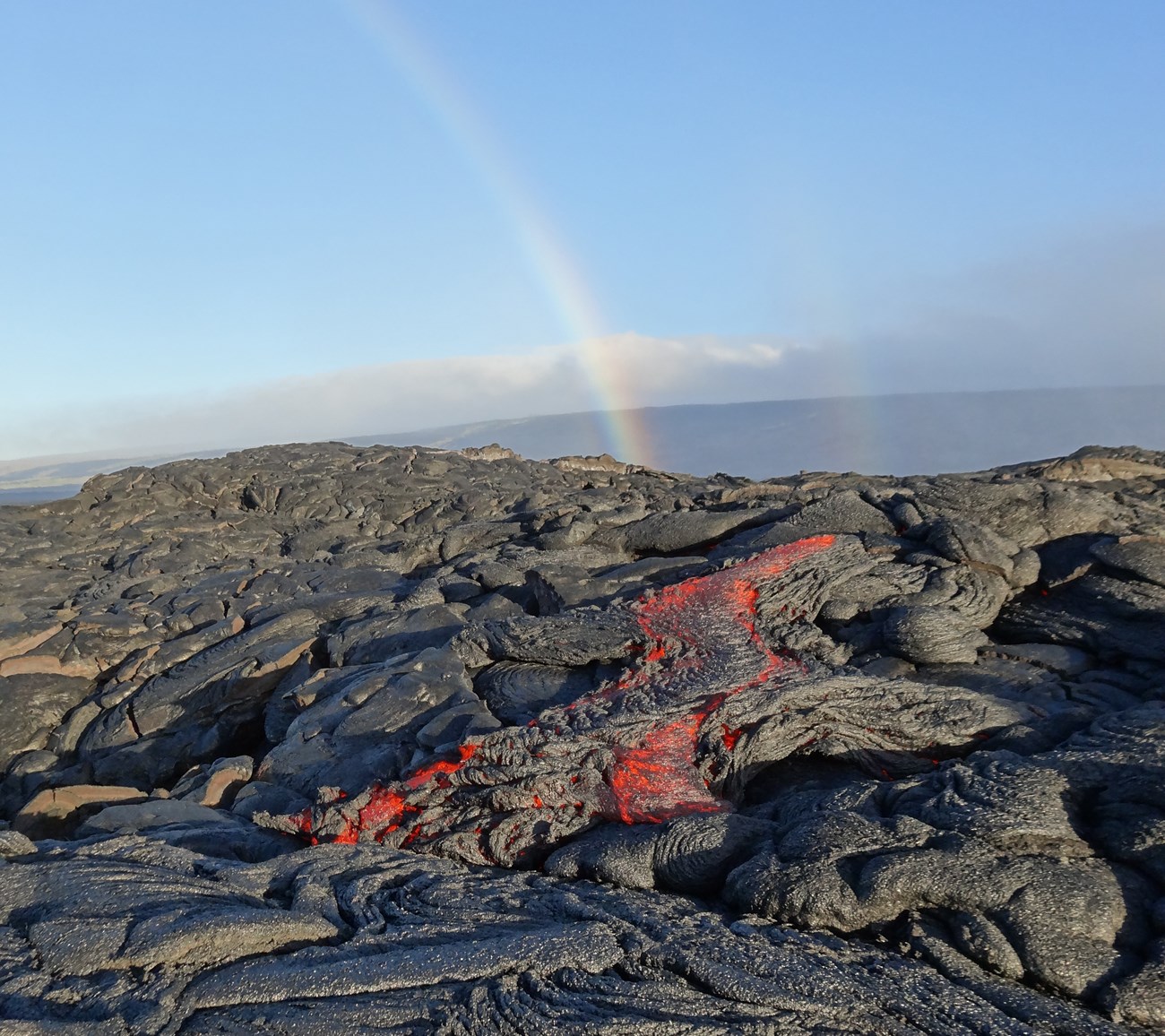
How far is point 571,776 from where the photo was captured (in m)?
5.63

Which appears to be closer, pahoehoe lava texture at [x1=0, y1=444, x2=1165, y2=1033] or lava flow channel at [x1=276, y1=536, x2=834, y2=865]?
pahoehoe lava texture at [x1=0, y1=444, x2=1165, y2=1033]

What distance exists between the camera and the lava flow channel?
5.47 metres

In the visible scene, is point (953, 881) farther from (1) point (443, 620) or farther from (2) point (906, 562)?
(1) point (443, 620)

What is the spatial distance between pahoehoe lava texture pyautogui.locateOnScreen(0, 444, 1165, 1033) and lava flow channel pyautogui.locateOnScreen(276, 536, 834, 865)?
0.8 inches

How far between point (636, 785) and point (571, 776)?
0.42 metres

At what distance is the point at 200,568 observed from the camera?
14.4 meters

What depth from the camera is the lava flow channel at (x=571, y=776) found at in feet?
18.0

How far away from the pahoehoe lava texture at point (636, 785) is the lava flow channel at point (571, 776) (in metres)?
0.02

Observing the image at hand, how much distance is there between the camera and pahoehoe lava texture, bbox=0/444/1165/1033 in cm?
365

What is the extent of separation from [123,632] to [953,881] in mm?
10165

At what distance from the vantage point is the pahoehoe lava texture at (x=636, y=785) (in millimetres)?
3654

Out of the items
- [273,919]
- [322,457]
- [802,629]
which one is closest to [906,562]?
[802,629]

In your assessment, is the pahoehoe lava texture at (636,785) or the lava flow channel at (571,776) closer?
the pahoehoe lava texture at (636,785)

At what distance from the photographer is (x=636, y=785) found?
5559mm
